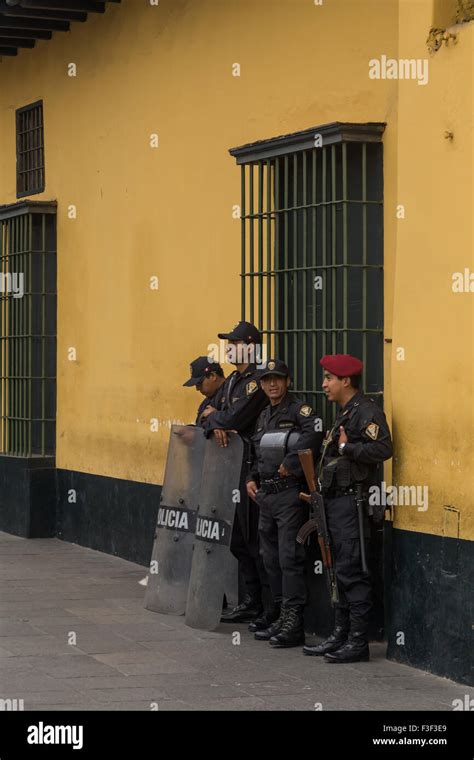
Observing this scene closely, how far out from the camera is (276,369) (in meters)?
9.41

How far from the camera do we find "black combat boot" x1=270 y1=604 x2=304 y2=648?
925 centimetres

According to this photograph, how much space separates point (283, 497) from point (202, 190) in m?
3.43

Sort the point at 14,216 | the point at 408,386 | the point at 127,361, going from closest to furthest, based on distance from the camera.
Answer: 1. the point at 408,386
2. the point at 127,361
3. the point at 14,216

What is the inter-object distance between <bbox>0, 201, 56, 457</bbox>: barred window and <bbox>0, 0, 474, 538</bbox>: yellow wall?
198mm

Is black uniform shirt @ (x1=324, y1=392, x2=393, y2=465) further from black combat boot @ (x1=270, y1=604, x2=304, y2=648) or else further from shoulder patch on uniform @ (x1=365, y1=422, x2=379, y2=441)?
black combat boot @ (x1=270, y1=604, x2=304, y2=648)

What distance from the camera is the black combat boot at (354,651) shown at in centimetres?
871

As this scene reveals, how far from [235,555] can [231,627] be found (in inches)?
19.2

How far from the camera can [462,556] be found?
8086mm

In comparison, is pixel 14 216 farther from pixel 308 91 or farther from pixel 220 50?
pixel 308 91

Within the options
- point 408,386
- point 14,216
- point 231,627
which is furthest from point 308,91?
point 14,216

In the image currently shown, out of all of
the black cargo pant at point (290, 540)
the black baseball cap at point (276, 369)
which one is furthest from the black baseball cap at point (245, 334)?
the black cargo pant at point (290, 540)

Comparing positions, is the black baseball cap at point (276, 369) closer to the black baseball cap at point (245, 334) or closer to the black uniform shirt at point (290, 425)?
the black uniform shirt at point (290, 425)

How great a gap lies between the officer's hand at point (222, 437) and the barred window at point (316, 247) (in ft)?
1.89
